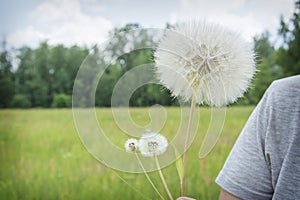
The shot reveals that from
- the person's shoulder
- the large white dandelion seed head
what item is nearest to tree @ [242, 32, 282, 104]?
the person's shoulder

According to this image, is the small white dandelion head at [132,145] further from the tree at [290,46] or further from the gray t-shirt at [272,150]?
the tree at [290,46]

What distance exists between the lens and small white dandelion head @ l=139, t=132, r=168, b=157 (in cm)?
32

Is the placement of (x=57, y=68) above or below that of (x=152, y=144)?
above

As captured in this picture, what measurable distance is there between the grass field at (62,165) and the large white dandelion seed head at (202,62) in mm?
534

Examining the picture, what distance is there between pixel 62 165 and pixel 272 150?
0.78 m

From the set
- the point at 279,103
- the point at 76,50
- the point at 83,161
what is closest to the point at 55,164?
the point at 83,161

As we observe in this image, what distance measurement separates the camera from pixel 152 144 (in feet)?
1.07

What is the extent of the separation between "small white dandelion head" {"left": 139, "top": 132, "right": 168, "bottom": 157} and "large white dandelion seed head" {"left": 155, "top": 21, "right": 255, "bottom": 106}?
0.15 ft

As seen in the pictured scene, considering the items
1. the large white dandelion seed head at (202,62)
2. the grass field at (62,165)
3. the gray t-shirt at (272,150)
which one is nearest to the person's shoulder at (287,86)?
the gray t-shirt at (272,150)

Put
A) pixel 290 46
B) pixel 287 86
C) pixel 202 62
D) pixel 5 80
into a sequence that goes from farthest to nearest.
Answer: pixel 5 80 < pixel 290 46 < pixel 287 86 < pixel 202 62

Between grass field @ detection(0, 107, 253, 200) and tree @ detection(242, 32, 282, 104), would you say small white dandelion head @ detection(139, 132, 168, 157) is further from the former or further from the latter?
tree @ detection(242, 32, 282, 104)

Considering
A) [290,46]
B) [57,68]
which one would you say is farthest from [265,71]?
[57,68]

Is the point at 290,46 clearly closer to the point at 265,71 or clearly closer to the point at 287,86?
the point at 265,71

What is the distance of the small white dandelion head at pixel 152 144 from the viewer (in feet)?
1.06
